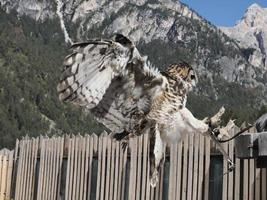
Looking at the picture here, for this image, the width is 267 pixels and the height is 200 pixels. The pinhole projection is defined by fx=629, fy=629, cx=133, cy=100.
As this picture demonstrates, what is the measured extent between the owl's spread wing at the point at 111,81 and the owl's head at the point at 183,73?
7 centimetres

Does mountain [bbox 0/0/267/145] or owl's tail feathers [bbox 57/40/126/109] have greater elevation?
mountain [bbox 0/0/267/145]

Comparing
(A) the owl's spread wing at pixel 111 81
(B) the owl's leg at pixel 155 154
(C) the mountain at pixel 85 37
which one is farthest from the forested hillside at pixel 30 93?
(B) the owl's leg at pixel 155 154

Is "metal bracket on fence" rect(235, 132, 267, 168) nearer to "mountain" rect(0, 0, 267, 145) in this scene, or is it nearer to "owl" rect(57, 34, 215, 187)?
"owl" rect(57, 34, 215, 187)

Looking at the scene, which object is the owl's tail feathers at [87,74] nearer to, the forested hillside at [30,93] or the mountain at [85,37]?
the mountain at [85,37]

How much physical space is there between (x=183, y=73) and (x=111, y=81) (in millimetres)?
470

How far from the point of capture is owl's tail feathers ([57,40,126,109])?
320 cm

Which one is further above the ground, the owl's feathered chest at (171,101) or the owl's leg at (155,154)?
the owl's feathered chest at (171,101)

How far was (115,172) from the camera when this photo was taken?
30.7 feet

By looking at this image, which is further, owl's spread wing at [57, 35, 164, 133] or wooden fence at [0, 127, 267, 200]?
wooden fence at [0, 127, 267, 200]

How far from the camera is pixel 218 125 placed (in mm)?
2957

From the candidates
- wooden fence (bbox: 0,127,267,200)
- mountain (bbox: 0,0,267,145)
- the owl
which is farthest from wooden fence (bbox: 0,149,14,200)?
mountain (bbox: 0,0,267,145)

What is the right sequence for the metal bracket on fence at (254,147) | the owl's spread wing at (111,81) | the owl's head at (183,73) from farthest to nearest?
the metal bracket on fence at (254,147)
the owl's spread wing at (111,81)
the owl's head at (183,73)

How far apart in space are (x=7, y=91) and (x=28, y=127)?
810 cm

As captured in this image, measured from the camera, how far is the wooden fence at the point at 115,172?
7.23 m
